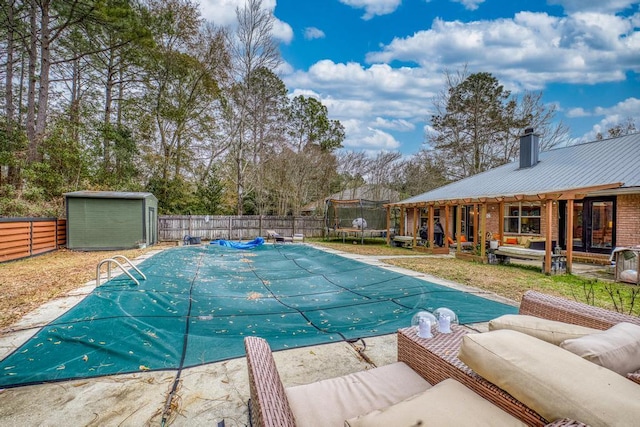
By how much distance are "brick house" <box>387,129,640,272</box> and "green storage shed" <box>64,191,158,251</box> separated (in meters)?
10.4

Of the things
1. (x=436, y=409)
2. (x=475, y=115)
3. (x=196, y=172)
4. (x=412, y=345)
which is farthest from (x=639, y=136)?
(x=196, y=172)

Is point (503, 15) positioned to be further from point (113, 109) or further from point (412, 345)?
point (113, 109)

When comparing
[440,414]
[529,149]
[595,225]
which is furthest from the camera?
[529,149]

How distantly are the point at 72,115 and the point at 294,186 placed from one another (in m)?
11.3

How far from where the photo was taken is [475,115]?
18906mm

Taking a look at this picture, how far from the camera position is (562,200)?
31.7 ft

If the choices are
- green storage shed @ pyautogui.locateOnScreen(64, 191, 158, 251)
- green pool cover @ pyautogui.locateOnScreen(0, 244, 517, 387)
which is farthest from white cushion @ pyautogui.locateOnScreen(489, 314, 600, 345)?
green storage shed @ pyautogui.locateOnScreen(64, 191, 158, 251)

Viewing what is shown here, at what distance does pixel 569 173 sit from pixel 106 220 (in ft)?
53.0

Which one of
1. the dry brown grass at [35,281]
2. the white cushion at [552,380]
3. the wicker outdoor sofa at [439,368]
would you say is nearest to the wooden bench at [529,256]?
the wicker outdoor sofa at [439,368]

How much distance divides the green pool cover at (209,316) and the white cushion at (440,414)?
2.01m

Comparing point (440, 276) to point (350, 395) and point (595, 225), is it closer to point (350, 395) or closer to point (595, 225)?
point (350, 395)

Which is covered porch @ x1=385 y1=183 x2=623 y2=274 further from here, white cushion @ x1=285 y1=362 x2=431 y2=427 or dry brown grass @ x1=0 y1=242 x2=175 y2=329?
dry brown grass @ x1=0 y1=242 x2=175 y2=329

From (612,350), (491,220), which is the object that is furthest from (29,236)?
(491,220)

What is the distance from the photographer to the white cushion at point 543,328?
157 cm
